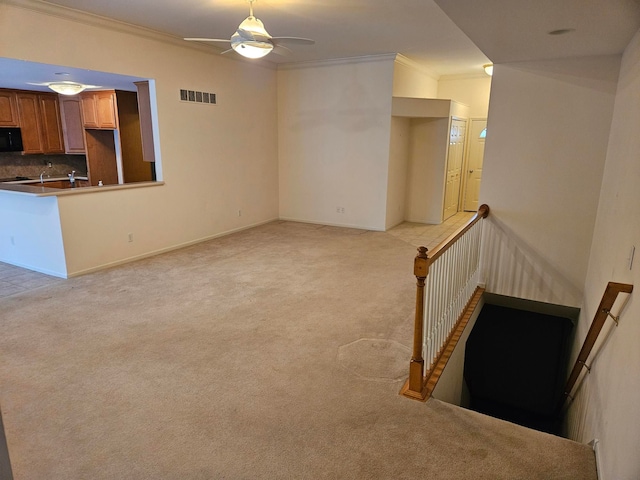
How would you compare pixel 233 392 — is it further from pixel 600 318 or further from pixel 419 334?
pixel 600 318

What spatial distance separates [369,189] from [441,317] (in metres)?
4.31

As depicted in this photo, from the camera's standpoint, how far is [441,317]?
310 centimetres

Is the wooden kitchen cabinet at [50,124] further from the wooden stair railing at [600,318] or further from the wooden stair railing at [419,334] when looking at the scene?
the wooden stair railing at [600,318]

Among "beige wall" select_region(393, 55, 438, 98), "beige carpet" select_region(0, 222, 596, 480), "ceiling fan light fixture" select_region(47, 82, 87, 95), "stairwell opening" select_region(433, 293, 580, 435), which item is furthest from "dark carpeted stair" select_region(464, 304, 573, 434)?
"ceiling fan light fixture" select_region(47, 82, 87, 95)

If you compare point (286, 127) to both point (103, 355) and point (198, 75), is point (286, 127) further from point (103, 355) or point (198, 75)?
point (103, 355)

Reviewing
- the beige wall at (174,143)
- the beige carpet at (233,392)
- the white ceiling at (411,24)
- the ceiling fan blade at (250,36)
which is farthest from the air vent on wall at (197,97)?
the beige carpet at (233,392)

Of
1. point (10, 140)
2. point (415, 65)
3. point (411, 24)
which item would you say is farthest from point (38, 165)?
point (415, 65)

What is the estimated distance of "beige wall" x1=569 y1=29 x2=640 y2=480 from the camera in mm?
1793

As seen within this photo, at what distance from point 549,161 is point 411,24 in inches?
88.1

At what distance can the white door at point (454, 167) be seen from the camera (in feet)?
25.5

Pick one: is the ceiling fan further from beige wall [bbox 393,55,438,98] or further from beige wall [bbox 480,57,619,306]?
beige wall [bbox 393,55,438,98]

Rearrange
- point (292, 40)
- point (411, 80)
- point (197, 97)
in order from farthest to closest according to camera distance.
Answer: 1. point (411, 80)
2. point (197, 97)
3. point (292, 40)

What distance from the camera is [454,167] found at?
8.27 meters

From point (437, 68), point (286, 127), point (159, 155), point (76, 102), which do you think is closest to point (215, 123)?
point (159, 155)
